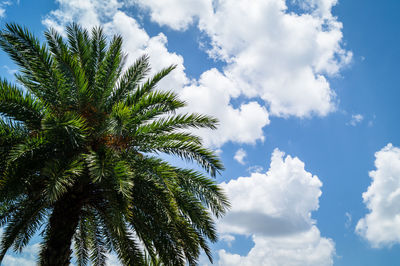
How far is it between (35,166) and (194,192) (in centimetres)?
461

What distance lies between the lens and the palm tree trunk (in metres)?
9.64

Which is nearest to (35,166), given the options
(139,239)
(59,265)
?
(59,265)

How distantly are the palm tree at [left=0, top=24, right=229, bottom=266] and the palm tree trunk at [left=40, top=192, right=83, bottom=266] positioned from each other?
0.09ft

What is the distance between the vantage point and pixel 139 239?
34.8 ft

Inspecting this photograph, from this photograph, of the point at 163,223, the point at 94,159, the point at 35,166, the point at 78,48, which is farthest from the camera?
the point at 78,48

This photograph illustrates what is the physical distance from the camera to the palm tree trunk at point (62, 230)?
964 centimetres

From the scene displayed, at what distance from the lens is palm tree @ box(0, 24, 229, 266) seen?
8555mm

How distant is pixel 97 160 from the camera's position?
8312mm

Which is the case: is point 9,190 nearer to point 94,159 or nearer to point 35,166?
point 35,166

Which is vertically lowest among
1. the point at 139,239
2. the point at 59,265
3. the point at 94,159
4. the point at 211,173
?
the point at 59,265

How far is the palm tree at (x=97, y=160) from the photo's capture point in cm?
855

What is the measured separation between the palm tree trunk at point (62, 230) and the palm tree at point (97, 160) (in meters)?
0.03

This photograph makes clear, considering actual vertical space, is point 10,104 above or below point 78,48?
below

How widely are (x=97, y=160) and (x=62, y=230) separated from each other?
2961 millimetres
